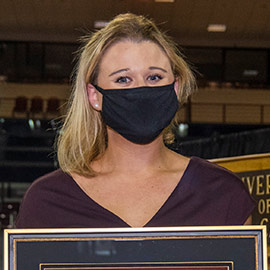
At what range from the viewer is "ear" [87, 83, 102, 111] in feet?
5.56

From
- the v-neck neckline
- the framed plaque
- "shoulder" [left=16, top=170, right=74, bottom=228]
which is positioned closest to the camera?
the framed plaque

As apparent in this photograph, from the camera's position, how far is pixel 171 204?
1.56 metres

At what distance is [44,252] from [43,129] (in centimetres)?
1245

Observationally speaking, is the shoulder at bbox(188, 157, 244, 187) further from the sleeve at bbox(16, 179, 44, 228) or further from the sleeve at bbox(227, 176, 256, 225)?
the sleeve at bbox(16, 179, 44, 228)

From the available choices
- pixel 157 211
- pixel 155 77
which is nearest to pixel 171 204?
pixel 157 211

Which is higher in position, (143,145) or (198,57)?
(198,57)

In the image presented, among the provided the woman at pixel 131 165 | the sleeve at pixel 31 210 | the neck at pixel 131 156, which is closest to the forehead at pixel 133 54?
the woman at pixel 131 165

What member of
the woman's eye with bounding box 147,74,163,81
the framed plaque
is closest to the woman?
the woman's eye with bounding box 147,74,163,81

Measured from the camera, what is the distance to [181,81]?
1763mm

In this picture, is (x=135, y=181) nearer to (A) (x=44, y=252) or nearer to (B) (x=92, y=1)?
(A) (x=44, y=252)

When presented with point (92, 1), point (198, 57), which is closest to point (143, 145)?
point (92, 1)

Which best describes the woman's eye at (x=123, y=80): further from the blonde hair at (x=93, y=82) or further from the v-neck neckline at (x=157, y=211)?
the v-neck neckline at (x=157, y=211)

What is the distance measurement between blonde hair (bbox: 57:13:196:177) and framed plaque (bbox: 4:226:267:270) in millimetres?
319

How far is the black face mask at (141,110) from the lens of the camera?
1.58m
